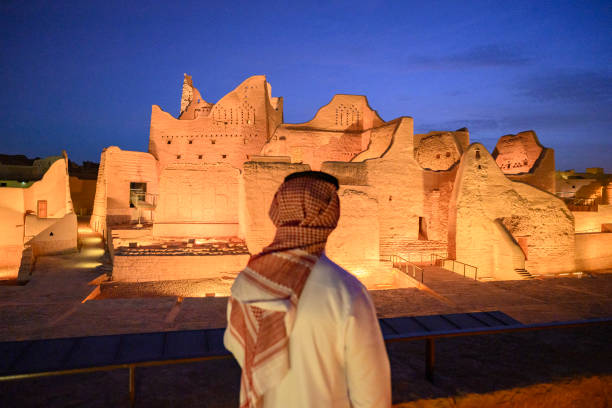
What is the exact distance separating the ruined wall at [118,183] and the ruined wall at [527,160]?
1870 cm

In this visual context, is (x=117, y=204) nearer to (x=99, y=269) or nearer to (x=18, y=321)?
(x=99, y=269)

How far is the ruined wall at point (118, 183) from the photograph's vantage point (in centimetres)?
1820

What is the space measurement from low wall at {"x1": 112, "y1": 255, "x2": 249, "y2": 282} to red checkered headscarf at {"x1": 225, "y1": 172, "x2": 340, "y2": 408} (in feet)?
31.1

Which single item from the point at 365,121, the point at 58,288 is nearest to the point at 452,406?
the point at 58,288

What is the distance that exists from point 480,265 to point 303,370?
13.8 metres

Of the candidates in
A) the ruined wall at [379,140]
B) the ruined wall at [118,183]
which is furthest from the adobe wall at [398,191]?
the ruined wall at [118,183]

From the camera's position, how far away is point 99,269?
11922 millimetres

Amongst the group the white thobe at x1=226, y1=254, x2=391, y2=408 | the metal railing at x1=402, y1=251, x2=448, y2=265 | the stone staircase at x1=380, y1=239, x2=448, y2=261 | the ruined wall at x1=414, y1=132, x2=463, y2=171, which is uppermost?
the ruined wall at x1=414, y1=132, x2=463, y2=171

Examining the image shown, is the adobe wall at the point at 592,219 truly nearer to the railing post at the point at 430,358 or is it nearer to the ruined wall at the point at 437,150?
the ruined wall at the point at 437,150

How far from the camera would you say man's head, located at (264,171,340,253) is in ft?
4.38

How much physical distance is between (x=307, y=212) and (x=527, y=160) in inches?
820

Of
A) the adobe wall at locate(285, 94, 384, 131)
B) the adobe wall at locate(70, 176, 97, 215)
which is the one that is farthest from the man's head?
the adobe wall at locate(70, 176, 97, 215)

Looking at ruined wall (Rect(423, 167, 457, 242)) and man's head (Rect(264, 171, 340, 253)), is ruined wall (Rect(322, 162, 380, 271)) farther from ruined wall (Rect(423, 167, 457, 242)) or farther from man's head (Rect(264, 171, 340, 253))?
man's head (Rect(264, 171, 340, 253))

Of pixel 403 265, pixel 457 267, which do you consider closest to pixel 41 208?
pixel 403 265
